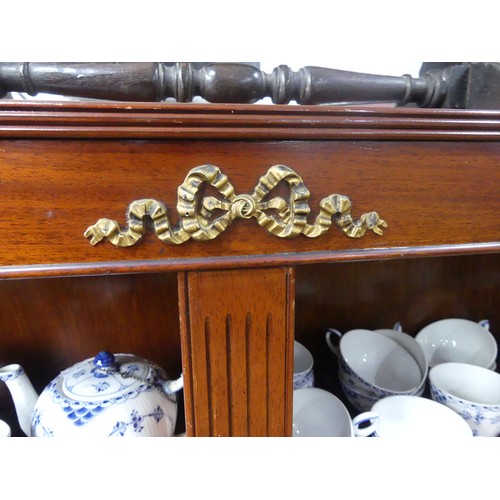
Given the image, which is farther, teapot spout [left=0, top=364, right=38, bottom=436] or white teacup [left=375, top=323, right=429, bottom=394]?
white teacup [left=375, top=323, right=429, bottom=394]

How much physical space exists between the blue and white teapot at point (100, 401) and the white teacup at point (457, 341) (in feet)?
1.46

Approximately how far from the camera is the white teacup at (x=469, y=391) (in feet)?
1.42

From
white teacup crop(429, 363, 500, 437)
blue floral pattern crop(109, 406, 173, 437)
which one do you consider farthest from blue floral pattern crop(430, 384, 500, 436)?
blue floral pattern crop(109, 406, 173, 437)

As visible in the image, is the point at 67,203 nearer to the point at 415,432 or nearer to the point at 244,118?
the point at 244,118

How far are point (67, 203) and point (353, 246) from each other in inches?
8.3

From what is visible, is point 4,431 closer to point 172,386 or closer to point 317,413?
point 172,386

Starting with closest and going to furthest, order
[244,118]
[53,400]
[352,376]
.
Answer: [244,118] → [53,400] → [352,376]

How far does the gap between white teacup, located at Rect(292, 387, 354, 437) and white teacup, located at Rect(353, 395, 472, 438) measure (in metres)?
0.05

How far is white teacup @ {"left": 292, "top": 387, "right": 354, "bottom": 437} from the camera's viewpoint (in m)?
0.45

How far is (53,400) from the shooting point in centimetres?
36

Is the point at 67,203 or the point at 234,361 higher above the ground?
the point at 67,203

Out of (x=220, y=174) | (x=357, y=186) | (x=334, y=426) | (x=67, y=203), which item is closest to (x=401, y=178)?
(x=357, y=186)

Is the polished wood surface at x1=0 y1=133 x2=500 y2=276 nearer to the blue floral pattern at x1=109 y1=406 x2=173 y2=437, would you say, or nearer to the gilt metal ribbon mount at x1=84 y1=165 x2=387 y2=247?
the gilt metal ribbon mount at x1=84 y1=165 x2=387 y2=247

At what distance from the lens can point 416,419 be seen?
0.46 meters
